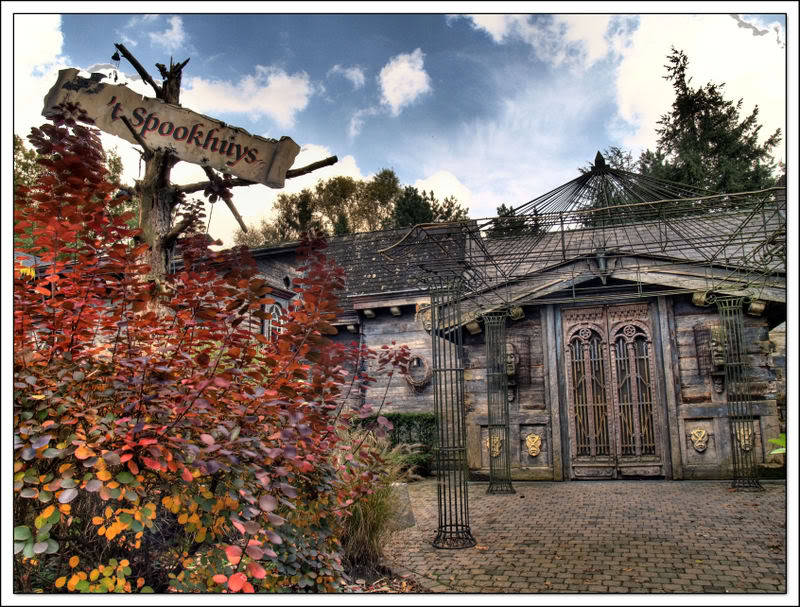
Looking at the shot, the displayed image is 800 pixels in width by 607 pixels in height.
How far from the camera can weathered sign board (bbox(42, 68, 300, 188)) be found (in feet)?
13.0

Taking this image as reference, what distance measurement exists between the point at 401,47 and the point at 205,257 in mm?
2471

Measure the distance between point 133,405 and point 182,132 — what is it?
202 centimetres

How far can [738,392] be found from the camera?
10.3 meters

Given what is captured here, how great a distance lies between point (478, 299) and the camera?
1206 cm

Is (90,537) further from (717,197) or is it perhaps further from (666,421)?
(666,421)

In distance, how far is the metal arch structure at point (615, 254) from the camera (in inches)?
284

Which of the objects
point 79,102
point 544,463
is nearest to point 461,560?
point 79,102

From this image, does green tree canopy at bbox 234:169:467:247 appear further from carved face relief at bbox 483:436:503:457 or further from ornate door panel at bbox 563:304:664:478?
Result: carved face relief at bbox 483:436:503:457

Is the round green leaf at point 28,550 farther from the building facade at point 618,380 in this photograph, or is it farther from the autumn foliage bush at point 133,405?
the building facade at point 618,380

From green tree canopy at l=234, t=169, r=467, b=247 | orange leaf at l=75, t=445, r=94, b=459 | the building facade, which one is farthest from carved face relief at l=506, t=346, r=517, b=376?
orange leaf at l=75, t=445, r=94, b=459

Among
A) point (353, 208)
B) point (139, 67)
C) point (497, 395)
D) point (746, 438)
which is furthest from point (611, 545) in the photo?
point (353, 208)

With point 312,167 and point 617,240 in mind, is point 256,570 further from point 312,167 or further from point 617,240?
point 617,240

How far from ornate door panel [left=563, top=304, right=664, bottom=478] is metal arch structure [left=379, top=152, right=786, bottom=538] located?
60 centimetres

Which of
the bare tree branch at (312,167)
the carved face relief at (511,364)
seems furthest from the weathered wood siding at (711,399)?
the bare tree branch at (312,167)
